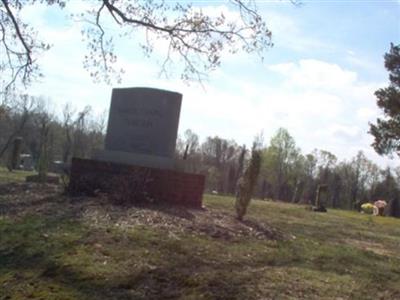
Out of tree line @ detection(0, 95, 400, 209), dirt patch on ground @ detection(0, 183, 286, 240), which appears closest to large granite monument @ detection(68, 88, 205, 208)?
dirt patch on ground @ detection(0, 183, 286, 240)

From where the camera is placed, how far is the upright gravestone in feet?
44.8

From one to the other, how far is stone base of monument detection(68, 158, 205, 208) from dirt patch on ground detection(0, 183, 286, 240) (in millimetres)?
435

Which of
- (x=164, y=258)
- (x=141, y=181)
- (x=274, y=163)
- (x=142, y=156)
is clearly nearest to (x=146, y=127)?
(x=142, y=156)

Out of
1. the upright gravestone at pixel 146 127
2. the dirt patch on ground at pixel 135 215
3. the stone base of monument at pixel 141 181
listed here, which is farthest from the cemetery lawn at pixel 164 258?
the upright gravestone at pixel 146 127

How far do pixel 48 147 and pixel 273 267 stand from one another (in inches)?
507

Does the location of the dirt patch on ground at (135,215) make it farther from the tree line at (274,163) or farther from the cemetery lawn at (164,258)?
the tree line at (274,163)

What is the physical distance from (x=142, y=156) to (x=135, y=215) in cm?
405

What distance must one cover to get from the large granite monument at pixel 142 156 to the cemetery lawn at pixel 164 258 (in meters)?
0.93

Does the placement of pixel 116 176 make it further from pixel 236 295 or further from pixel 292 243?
pixel 236 295

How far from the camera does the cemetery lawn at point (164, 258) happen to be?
6359mm

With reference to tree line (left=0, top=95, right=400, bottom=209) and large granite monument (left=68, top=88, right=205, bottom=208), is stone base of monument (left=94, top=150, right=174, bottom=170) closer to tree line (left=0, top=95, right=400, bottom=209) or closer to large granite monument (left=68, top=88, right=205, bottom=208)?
large granite monument (left=68, top=88, right=205, bottom=208)

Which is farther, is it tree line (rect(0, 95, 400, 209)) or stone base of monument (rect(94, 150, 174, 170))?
tree line (rect(0, 95, 400, 209))

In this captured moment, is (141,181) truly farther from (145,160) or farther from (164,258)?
(164,258)

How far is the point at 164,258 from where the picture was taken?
7363mm
